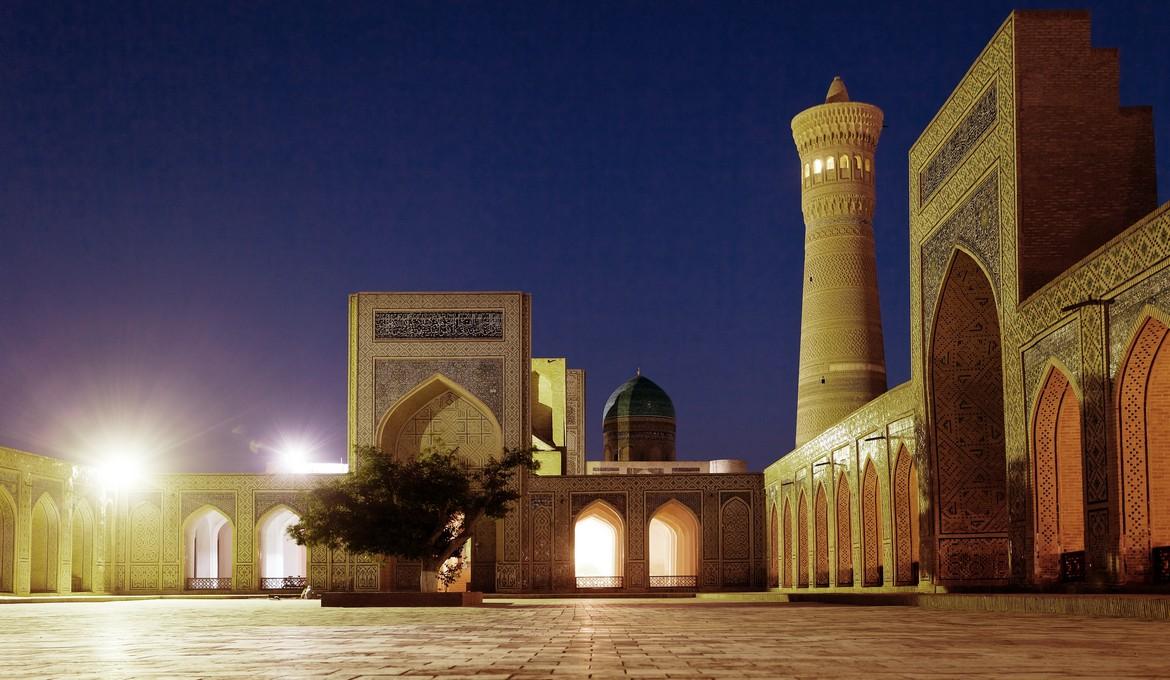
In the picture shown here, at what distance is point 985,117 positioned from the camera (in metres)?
11.8

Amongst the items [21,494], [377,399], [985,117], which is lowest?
[21,494]

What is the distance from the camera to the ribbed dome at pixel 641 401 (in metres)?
32.1

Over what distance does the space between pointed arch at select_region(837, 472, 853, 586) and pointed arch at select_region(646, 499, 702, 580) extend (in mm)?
5365

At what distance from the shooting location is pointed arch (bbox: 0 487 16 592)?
61.3 ft

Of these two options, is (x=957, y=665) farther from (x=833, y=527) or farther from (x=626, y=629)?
(x=833, y=527)

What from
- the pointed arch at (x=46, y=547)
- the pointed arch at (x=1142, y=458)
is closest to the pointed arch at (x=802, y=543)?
the pointed arch at (x=1142, y=458)

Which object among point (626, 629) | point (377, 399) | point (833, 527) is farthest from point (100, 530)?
point (626, 629)

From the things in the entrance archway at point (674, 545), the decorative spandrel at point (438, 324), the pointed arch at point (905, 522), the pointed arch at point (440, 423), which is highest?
the decorative spandrel at point (438, 324)

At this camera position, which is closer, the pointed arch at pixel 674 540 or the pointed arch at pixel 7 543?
the pointed arch at pixel 7 543

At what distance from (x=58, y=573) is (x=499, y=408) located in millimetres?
7497

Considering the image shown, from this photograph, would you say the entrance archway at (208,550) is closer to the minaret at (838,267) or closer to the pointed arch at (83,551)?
the pointed arch at (83,551)

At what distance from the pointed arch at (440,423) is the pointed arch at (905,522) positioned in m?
8.89

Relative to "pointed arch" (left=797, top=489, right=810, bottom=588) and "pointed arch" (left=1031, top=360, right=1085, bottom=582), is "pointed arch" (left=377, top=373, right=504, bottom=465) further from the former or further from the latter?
"pointed arch" (left=1031, top=360, right=1085, bottom=582)

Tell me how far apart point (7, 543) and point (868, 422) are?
12.4m
